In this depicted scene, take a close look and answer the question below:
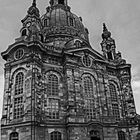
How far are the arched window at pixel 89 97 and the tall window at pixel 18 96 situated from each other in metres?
8.93

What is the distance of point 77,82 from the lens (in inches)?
1177

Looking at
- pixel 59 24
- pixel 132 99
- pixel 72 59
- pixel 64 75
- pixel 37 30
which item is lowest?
pixel 132 99

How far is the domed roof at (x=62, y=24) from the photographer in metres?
39.8

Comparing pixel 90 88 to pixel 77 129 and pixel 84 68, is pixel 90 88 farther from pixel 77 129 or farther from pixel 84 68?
pixel 77 129

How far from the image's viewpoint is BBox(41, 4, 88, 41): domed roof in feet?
131

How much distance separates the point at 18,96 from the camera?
27.3 m

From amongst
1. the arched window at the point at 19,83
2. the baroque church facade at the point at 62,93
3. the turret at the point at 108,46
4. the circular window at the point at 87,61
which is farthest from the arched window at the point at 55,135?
the turret at the point at 108,46

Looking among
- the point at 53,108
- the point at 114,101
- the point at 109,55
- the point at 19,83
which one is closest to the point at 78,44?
the point at 109,55

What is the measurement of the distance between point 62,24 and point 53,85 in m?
16.3

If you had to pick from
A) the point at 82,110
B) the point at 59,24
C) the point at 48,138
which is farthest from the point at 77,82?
the point at 59,24

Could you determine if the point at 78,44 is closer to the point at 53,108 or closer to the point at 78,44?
the point at 78,44

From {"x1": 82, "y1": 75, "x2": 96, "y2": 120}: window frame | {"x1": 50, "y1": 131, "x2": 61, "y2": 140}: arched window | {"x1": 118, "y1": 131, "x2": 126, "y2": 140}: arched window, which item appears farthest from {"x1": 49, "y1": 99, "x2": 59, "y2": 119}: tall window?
{"x1": 118, "y1": 131, "x2": 126, "y2": 140}: arched window

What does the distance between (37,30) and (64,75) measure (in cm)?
832

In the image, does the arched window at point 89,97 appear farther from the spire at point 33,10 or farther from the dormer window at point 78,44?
the spire at point 33,10
